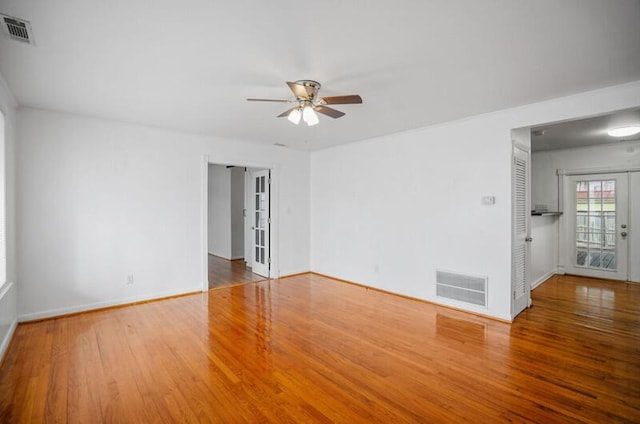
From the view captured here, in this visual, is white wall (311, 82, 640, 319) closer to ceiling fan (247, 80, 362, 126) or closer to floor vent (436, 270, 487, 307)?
floor vent (436, 270, 487, 307)

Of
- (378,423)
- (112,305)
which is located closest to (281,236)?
(112,305)

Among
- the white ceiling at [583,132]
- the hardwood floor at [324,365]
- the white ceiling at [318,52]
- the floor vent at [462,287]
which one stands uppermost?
the white ceiling at [583,132]

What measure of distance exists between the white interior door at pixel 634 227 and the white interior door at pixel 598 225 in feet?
0.18

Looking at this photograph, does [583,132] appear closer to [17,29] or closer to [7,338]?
[17,29]

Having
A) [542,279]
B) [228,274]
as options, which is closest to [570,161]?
[542,279]

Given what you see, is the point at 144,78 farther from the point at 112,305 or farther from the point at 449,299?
the point at 449,299

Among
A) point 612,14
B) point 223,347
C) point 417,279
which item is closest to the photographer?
point 612,14

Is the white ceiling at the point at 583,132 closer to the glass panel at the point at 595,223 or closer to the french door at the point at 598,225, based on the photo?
the french door at the point at 598,225

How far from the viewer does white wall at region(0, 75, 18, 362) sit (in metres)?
3.00

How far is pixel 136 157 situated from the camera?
A: 177 inches

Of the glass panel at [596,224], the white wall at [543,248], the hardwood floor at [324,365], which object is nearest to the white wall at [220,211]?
the hardwood floor at [324,365]

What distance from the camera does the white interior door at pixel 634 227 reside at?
5.63m

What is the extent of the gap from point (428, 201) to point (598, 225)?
4.22 metres

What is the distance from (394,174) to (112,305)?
4691 millimetres
